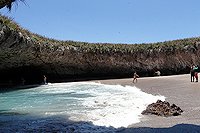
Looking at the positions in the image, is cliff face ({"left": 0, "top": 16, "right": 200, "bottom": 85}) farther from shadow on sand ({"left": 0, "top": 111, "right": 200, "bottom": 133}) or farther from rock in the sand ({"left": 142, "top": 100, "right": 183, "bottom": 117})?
rock in the sand ({"left": 142, "top": 100, "right": 183, "bottom": 117})

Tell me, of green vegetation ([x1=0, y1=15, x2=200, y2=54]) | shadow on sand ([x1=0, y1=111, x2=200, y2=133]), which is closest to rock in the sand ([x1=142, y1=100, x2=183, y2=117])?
shadow on sand ([x1=0, y1=111, x2=200, y2=133])

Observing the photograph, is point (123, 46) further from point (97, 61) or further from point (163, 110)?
point (163, 110)

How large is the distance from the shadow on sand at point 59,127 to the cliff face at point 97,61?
25501 mm

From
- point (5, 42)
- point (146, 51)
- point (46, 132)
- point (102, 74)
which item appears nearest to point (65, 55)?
point (102, 74)

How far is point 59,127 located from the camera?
12.2 m

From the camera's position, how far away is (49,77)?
4794 centimetres

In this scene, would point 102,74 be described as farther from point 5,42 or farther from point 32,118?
point 32,118

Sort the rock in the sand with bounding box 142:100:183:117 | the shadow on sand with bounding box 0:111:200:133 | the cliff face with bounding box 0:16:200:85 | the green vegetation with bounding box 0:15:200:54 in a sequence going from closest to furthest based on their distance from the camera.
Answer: the shadow on sand with bounding box 0:111:200:133, the rock in the sand with bounding box 142:100:183:117, the cliff face with bounding box 0:16:200:85, the green vegetation with bounding box 0:15:200:54

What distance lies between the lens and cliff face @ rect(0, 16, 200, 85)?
1698 inches

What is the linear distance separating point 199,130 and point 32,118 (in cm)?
717

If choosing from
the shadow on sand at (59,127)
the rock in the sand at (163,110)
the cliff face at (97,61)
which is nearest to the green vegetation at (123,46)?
the cliff face at (97,61)

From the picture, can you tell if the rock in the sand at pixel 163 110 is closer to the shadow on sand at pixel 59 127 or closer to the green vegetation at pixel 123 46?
the shadow on sand at pixel 59 127

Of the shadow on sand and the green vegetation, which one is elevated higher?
the green vegetation

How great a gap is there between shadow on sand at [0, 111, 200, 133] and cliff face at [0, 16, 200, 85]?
2550 cm
